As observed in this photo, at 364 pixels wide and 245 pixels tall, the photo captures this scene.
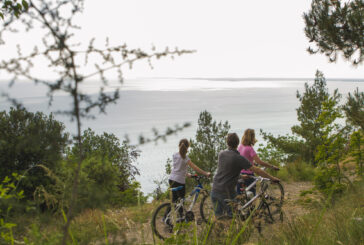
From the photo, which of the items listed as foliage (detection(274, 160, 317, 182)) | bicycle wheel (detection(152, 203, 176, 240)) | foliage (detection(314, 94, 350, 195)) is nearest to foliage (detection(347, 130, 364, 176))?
foliage (detection(314, 94, 350, 195))

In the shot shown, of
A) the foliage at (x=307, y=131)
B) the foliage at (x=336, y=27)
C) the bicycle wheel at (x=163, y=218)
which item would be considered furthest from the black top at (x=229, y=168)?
the foliage at (x=307, y=131)

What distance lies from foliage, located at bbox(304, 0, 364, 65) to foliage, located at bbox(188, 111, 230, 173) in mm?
14034

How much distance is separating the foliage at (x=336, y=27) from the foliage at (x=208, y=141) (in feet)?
46.0

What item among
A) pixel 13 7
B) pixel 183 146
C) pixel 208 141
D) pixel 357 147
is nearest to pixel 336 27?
pixel 357 147

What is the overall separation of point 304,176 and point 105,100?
12310 mm

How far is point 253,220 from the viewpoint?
12.0 ft

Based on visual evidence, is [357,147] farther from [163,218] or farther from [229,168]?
[163,218]

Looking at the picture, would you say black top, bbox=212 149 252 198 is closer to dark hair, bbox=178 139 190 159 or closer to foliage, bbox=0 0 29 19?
dark hair, bbox=178 139 190 159

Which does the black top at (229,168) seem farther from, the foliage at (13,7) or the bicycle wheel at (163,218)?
the foliage at (13,7)

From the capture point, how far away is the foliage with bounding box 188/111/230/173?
2477 cm

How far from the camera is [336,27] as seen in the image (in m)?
10.3

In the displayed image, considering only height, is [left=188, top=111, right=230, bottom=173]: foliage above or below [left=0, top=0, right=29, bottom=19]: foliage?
below

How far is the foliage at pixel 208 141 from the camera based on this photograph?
81.3 ft

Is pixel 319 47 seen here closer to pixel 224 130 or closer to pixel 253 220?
pixel 253 220
